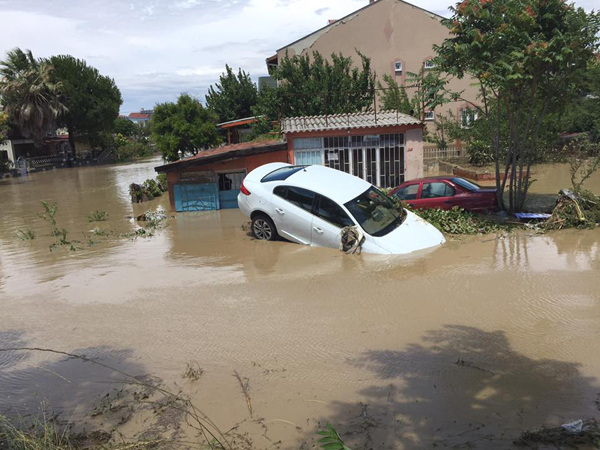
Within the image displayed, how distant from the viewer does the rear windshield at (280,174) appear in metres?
11.6

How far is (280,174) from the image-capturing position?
11.9 meters

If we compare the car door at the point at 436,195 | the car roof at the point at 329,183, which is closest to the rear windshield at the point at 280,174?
the car roof at the point at 329,183

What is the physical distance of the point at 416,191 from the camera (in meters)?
13.3

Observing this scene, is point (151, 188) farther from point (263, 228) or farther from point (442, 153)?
point (442, 153)

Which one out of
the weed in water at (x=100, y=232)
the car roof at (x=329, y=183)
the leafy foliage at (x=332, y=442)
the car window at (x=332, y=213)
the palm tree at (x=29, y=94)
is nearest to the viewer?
the leafy foliage at (x=332, y=442)

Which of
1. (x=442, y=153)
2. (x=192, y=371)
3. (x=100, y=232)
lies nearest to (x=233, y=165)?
(x=100, y=232)

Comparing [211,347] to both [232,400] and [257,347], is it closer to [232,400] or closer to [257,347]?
[257,347]

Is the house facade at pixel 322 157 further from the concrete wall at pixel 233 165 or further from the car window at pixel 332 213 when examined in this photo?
the car window at pixel 332 213

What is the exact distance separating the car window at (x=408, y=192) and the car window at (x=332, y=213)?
361cm

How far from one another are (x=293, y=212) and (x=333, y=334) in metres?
5.03

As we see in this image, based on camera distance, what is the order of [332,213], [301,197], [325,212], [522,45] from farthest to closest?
[522,45], [301,197], [325,212], [332,213]

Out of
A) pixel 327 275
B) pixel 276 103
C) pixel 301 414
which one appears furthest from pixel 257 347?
pixel 276 103

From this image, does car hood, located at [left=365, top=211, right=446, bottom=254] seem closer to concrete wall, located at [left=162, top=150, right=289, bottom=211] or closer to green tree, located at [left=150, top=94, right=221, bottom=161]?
concrete wall, located at [left=162, top=150, right=289, bottom=211]

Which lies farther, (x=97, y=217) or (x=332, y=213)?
(x=97, y=217)
